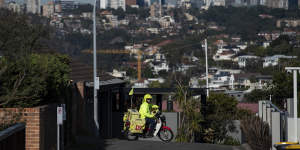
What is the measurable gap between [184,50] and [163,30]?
107ft

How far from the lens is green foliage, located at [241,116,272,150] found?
16422 millimetres

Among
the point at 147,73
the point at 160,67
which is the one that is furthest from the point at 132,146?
the point at 147,73

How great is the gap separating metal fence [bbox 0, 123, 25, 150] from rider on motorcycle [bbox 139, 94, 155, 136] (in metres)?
7.43

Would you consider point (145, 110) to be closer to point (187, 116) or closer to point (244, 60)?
point (187, 116)

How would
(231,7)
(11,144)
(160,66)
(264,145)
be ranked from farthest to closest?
(231,7)
(160,66)
(264,145)
(11,144)

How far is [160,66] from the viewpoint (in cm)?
11625

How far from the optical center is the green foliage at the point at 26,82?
13859 millimetres

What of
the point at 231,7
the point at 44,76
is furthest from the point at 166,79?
the point at 44,76

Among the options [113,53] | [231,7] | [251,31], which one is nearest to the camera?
[113,53]

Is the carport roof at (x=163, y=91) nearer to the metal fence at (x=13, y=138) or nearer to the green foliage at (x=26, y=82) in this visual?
the green foliage at (x=26, y=82)

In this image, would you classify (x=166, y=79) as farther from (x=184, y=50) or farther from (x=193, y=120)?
(x=193, y=120)

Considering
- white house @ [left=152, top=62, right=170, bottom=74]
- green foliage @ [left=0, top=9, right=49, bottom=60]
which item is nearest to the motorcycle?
green foliage @ [left=0, top=9, right=49, bottom=60]

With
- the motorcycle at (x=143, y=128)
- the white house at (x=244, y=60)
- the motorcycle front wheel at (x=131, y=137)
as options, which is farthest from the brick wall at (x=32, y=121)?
the white house at (x=244, y=60)

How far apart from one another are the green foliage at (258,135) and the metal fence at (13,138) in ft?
22.4
